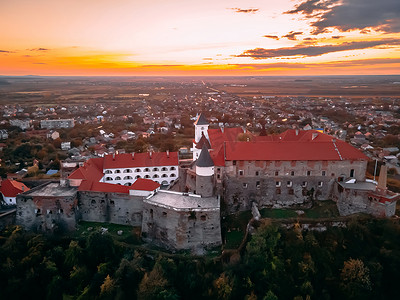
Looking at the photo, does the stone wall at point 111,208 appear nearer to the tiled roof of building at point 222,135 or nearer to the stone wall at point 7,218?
the stone wall at point 7,218

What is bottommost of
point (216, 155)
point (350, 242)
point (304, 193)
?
point (350, 242)

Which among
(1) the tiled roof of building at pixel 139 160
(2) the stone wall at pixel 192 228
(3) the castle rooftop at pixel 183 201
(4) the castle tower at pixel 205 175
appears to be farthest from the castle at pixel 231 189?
(1) the tiled roof of building at pixel 139 160

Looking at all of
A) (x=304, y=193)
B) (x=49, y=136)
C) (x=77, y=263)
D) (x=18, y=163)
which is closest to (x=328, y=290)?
(x=304, y=193)

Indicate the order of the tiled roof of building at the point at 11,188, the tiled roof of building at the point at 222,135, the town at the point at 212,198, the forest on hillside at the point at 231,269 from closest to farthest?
the forest on hillside at the point at 231,269, the town at the point at 212,198, the tiled roof of building at the point at 11,188, the tiled roof of building at the point at 222,135

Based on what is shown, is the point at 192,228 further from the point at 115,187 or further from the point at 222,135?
the point at 222,135

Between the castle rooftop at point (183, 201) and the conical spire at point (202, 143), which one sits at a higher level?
the conical spire at point (202, 143)

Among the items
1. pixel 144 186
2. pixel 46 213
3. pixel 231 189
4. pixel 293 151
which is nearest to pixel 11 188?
pixel 46 213

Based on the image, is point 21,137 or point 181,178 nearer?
point 181,178

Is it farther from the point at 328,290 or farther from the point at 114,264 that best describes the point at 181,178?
the point at 328,290
